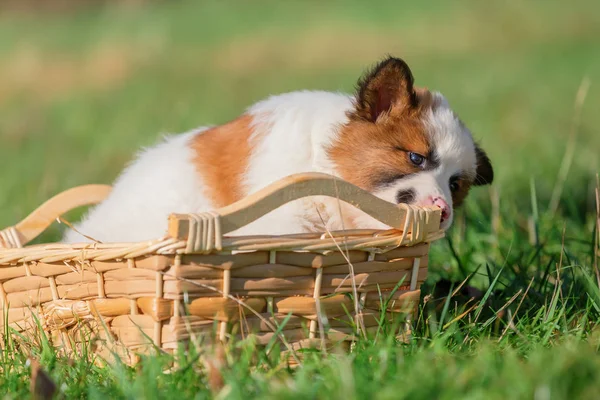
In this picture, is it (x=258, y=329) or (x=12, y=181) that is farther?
(x=12, y=181)

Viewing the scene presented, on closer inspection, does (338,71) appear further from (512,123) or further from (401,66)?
(401,66)

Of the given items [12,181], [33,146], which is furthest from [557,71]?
[12,181]

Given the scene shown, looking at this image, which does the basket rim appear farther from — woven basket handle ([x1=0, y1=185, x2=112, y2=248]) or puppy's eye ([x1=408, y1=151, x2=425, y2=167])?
woven basket handle ([x1=0, y1=185, x2=112, y2=248])

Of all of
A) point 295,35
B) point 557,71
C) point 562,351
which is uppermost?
point 295,35

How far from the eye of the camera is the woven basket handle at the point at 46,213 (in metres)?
3.80

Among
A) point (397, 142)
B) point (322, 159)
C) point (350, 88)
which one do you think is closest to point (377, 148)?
point (397, 142)

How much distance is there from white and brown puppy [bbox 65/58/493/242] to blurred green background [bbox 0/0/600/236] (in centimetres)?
198

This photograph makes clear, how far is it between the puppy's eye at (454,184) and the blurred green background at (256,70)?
1812 mm

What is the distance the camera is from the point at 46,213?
13.1 ft

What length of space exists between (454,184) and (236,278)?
137 centimetres

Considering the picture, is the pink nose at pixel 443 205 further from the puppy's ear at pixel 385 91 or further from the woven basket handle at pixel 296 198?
the puppy's ear at pixel 385 91

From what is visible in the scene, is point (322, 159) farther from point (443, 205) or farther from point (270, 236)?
point (270, 236)

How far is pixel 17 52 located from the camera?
13.1 metres

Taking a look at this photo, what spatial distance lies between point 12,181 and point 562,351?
568 cm
